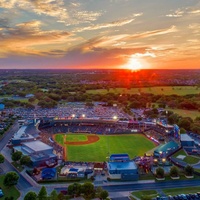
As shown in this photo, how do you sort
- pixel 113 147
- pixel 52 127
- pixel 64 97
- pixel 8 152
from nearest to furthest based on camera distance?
pixel 8 152
pixel 113 147
pixel 52 127
pixel 64 97

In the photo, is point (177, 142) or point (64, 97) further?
point (64, 97)

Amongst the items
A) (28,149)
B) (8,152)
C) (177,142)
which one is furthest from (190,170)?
(8,152)

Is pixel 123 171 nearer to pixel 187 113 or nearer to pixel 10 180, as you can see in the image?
pixel 10 180

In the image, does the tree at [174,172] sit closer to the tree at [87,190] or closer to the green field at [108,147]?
the green field at [108,147]

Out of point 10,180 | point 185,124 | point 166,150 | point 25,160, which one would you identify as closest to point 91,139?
point 166,150

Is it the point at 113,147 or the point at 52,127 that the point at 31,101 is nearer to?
the point at 52,127
